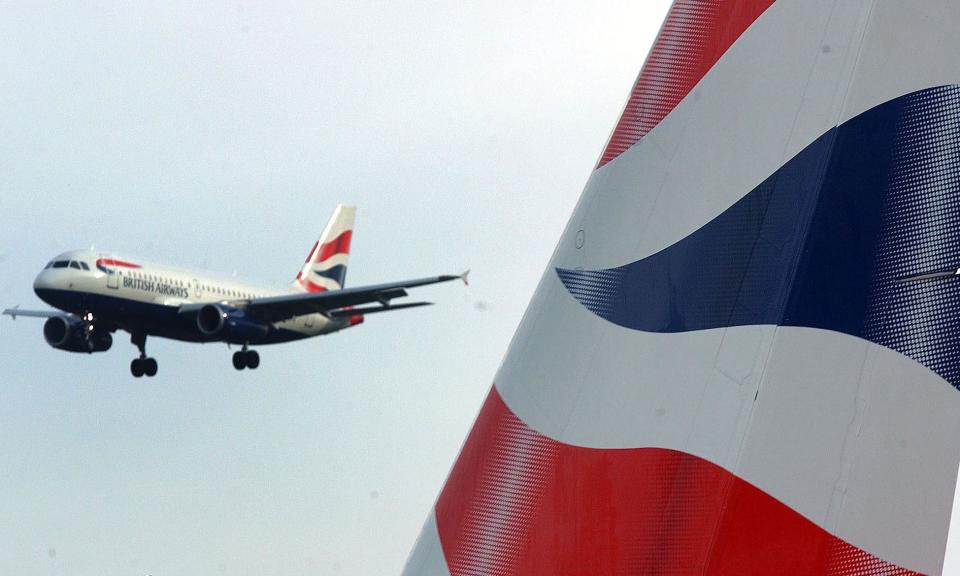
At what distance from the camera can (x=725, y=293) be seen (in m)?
2.68

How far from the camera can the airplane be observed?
101 feet

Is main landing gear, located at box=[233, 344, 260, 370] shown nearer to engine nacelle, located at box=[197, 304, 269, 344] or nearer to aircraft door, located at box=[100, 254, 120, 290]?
engine nacelle, located at box=[197, 304, 269, 344]

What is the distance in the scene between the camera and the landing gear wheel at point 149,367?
121 feet

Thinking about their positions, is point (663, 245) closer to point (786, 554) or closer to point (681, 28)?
point (681, 28)

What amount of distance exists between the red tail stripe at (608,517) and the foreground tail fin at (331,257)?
42212 millimetres

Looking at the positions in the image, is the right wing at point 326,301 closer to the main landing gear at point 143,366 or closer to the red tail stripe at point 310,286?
the main landing gear at point 143,366

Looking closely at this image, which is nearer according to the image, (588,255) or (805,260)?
(805,260)

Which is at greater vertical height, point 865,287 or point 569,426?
point 865,287

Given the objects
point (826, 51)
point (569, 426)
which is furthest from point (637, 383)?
point (826, 51)

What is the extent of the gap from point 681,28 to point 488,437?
105cm

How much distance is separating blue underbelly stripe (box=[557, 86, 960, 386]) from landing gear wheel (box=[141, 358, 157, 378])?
3576cm

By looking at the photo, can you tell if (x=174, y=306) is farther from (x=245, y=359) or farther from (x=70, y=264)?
(x=245, y=359)

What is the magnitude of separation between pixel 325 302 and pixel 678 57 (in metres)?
33.4

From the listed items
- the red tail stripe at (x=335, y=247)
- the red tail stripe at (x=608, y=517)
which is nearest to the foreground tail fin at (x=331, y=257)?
the red tail stripe at (x=335, y=247)
